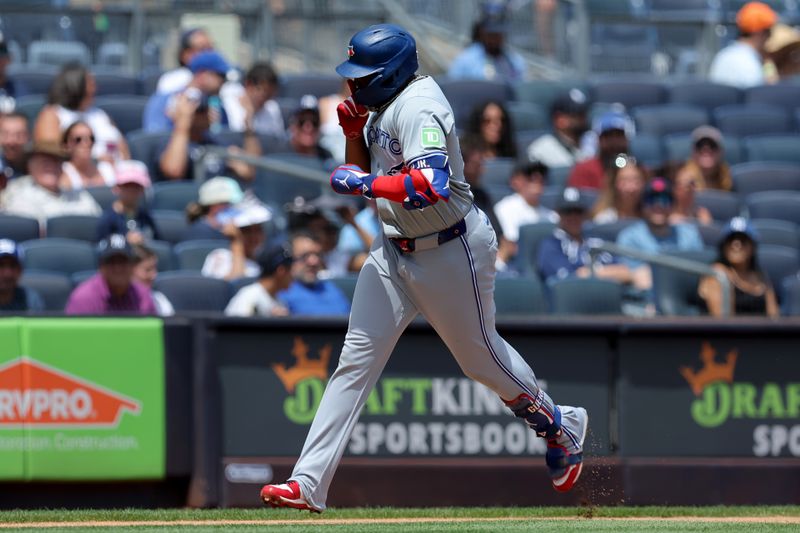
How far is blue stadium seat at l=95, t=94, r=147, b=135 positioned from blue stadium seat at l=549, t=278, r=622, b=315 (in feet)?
13.8

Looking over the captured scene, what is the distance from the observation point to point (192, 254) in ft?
31.7

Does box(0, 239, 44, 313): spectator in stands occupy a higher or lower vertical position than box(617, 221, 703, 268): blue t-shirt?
lower

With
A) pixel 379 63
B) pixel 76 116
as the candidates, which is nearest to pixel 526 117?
pixel 76 116

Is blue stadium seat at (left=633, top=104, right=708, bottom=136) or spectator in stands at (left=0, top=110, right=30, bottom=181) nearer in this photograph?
spectator in stands at (left=0, top=110, right=30, bottom=181)

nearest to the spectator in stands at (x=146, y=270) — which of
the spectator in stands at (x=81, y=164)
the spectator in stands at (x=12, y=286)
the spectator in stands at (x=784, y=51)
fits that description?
the spectator in stands at (x=12, y=286)

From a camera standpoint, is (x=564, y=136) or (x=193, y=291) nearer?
(x=193, y=291)

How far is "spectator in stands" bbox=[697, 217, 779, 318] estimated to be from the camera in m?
9.77

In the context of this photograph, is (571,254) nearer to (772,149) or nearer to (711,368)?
(711,368)

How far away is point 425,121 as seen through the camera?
540 cm

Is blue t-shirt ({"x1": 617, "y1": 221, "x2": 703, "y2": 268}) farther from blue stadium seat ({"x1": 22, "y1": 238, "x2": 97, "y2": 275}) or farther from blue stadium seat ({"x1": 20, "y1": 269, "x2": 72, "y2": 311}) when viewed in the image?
blue stadium seat ({"x1": 20, "y1": 269, "x2": 72, "y2": 311})

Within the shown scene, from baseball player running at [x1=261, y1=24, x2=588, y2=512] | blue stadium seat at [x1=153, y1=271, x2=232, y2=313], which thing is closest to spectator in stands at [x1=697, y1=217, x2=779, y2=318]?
blue stadium seat at [x1=153, y1=271, x2=232, y2=313]

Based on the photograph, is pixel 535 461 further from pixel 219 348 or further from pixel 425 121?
pixel 425 121

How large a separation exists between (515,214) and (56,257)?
3347 mm

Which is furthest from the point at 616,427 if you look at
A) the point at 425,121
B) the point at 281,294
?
the point at 425,121
